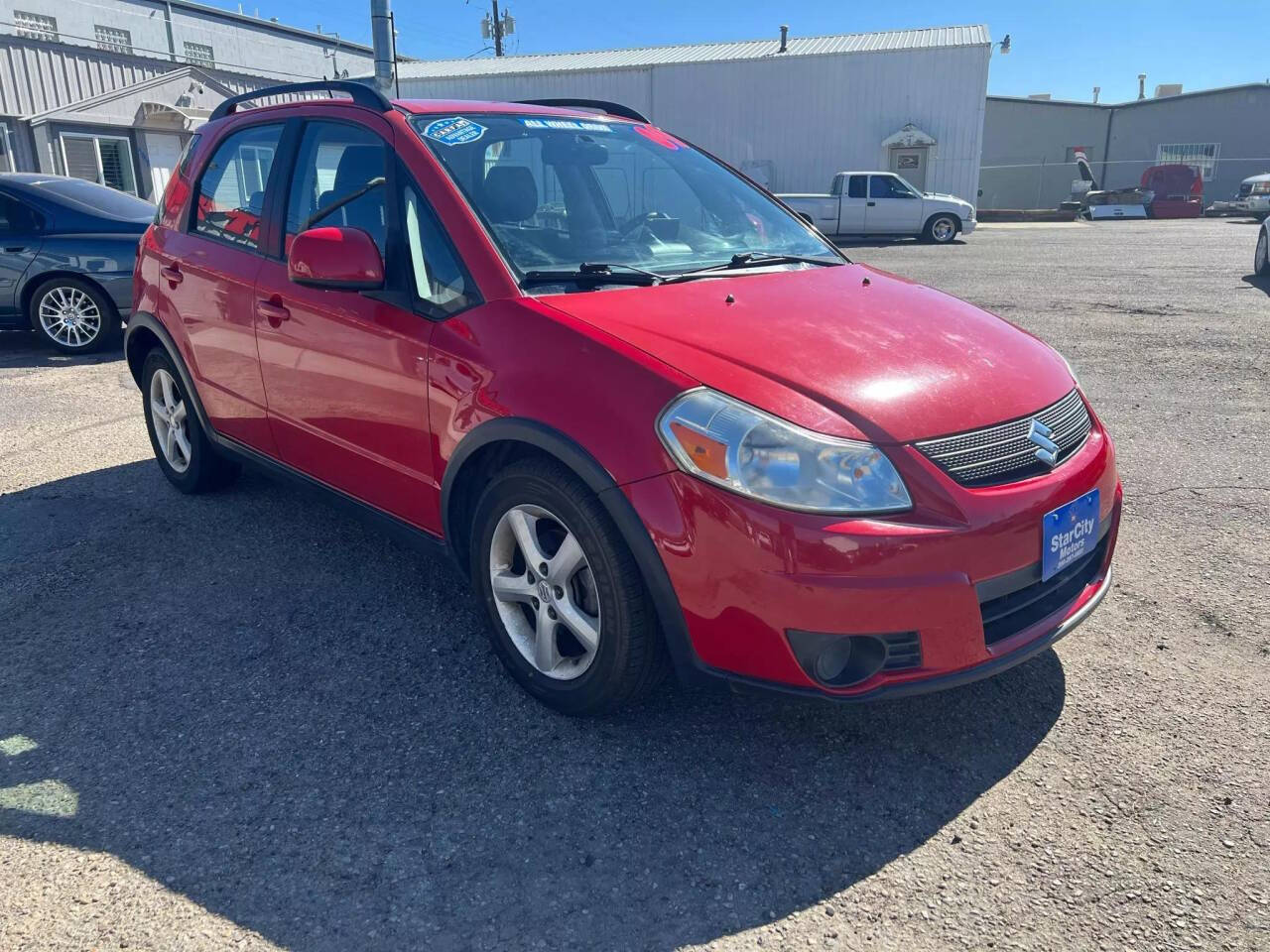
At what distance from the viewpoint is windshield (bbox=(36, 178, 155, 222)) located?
8664 mm

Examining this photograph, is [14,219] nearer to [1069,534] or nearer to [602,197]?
[602,197]

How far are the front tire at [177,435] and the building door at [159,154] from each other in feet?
68.3

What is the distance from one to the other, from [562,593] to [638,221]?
1.47 meters

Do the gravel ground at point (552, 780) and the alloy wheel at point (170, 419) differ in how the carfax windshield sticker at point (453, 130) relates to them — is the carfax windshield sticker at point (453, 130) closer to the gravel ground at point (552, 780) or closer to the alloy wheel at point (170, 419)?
the gravel ground at point (552, 780)

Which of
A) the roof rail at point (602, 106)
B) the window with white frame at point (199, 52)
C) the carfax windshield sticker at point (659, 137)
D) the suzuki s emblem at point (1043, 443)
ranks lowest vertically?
the suzuki s emblem at point (1043, 443)

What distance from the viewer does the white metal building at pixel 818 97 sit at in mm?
26688

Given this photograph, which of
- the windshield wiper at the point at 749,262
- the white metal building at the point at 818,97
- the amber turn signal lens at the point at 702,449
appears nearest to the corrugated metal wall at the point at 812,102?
the white metal building at the point at 818,97

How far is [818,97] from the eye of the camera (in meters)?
27.7

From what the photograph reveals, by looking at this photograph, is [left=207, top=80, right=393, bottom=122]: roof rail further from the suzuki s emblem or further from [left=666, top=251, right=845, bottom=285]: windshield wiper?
the suzuki s emblem

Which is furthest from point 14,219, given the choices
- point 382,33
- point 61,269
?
point 382,33

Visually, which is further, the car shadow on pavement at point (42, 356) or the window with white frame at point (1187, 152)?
the window with white frame at point (1187, 152)

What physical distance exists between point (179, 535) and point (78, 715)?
154cm

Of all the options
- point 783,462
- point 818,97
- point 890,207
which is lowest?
point 890,207

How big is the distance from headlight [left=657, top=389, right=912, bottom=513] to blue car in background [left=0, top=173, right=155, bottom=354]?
7.59 meters
